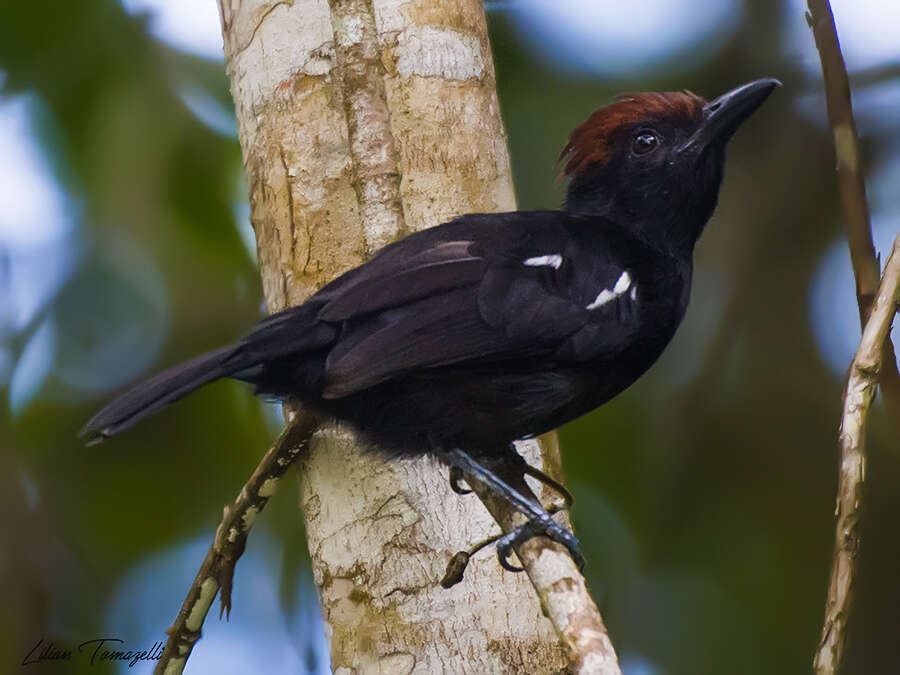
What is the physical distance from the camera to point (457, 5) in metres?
3.35

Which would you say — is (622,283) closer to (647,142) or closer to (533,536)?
(647,142)

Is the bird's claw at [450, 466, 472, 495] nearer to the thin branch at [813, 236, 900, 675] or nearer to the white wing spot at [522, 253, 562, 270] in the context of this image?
the white wing spot at [522, 253, 562, 270]

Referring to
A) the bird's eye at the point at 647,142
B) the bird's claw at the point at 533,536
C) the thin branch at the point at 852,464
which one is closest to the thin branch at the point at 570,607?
the bird's claw at the point at 533,536

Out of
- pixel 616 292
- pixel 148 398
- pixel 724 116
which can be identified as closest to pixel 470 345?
pixel 616 292

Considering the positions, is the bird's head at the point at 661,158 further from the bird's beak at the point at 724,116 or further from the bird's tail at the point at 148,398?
the bird's tail at the point at 148,398

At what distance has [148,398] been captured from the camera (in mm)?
2588

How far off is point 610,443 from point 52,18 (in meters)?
3.07

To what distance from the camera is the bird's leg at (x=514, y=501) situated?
8.44 ft

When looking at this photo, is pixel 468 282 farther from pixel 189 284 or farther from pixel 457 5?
pixel 189 284

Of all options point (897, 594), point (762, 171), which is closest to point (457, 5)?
point (762, 171)

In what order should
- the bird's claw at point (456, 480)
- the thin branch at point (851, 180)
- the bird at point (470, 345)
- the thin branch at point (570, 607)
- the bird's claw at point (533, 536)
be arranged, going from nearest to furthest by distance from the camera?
the thin branch at point (570, 607) < the bird's claw at point (533, 536) < the thin branch at point (851, 180) < the bird at point (470, 345) < the bird's claw at point (456, 480)

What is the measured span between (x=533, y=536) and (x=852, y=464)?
0.64 m

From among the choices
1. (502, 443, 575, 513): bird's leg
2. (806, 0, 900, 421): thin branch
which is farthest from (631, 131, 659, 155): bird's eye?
(502, 443, 575, 513): bird's leg

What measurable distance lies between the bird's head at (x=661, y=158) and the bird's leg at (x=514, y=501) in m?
0.90
